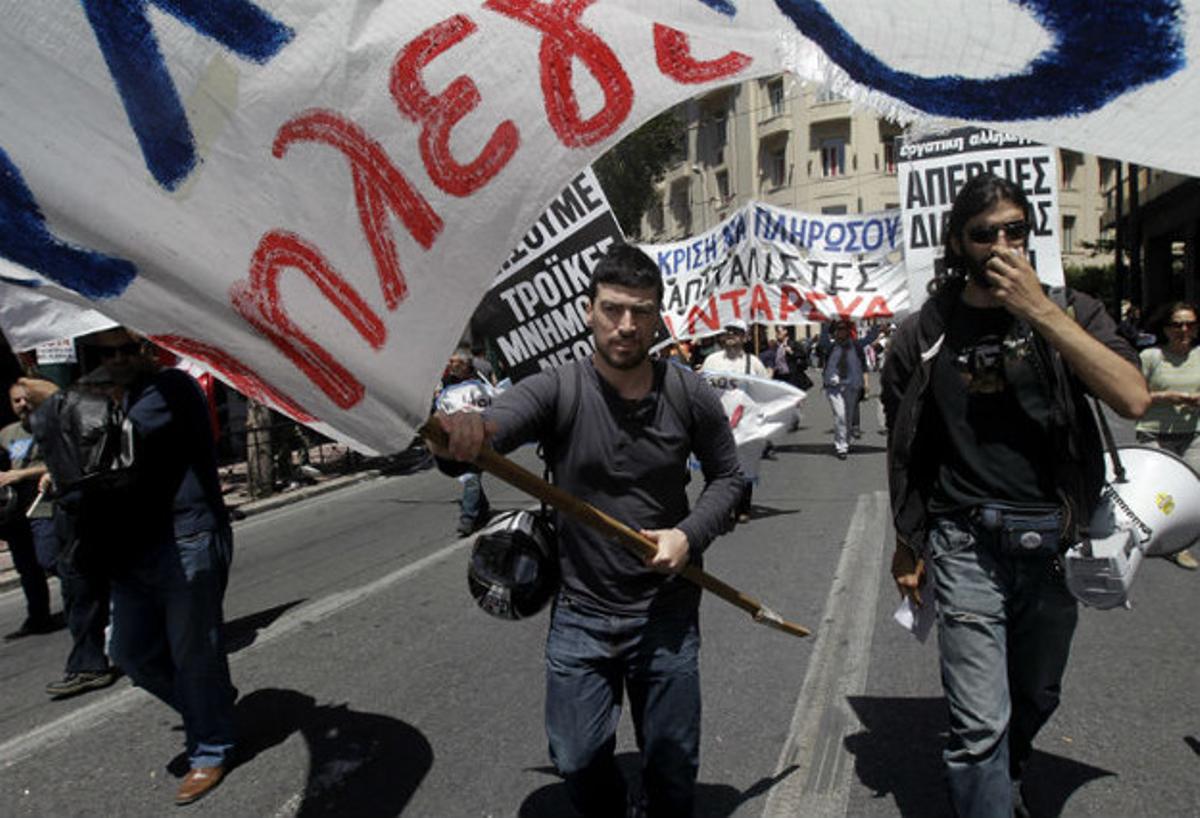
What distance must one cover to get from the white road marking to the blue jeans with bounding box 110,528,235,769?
216 centimetres

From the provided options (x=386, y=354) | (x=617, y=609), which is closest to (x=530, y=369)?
(x=617, y=609)

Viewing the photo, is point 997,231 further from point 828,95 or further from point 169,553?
point 169,553

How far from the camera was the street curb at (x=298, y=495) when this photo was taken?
37.4 feet

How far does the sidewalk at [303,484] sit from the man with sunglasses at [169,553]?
6.63 metres

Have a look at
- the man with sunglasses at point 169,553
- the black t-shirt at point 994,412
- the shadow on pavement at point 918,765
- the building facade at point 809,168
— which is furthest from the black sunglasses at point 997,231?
the building facade at point 809,168

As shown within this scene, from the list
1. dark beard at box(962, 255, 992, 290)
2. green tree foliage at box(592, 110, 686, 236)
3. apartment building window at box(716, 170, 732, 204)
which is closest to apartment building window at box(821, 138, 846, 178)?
apartment building window at box(716, 170, 732, 204)

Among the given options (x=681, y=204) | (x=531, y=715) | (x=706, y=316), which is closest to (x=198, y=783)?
(x=531, y=715)

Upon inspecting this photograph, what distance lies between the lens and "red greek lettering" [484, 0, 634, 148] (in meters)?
1.70

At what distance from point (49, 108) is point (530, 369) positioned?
162 inches

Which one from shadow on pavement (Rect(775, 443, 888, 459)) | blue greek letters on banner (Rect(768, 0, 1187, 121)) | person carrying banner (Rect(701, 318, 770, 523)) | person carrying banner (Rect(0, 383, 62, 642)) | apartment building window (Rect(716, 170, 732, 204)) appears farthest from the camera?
apartment building window (Rect(716, 170, 732, 204))

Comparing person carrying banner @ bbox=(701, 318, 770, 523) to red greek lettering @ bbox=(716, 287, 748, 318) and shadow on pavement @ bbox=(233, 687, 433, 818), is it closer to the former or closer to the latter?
red greek lettering @ bbox=(716, 287, 748, 318)

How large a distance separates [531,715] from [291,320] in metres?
2.79

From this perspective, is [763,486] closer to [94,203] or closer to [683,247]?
[683,247]

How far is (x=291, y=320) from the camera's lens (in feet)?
5.72
